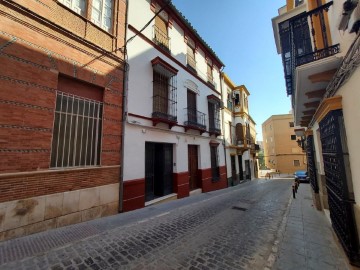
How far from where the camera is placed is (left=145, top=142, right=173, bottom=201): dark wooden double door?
7863mm

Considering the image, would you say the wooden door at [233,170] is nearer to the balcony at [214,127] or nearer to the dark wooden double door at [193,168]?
the balcony at [214,127]

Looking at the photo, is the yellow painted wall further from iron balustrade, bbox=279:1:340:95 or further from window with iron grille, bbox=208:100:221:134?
iron balustrade, bbox=279:1:340:95

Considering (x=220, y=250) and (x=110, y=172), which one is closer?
(x=220, y=250)

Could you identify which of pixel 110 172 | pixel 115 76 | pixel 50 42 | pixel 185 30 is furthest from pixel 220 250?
pixel 185 30

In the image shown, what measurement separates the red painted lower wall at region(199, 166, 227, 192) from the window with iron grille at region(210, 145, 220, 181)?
0.42 m

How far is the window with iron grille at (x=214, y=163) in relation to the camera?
12479mm

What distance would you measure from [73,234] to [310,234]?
5.93 metres

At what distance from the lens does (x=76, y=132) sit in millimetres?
5410

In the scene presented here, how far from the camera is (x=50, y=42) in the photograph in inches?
191

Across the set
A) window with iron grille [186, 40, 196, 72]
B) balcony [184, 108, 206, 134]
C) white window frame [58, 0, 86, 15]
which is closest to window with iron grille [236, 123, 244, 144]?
balcony [184, 108, 206, 134]

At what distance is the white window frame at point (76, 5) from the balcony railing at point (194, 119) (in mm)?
6255

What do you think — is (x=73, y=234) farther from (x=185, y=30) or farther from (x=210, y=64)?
(x=210, y=64)

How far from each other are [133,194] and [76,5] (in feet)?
22.0

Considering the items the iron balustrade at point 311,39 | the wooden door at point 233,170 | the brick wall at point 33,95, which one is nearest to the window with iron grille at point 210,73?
the wooden door at point 233,170
